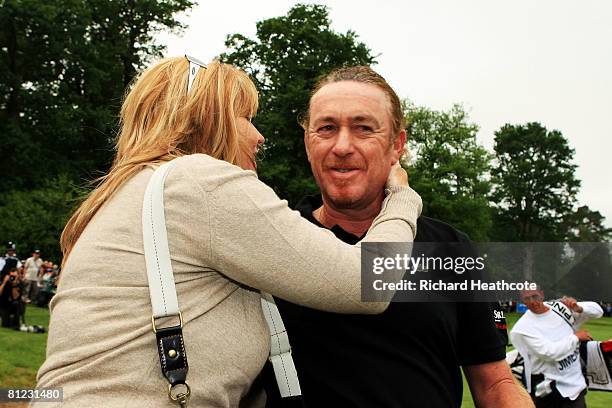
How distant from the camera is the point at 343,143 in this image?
9.68 feet

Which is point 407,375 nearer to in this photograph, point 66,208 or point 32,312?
point 32,312

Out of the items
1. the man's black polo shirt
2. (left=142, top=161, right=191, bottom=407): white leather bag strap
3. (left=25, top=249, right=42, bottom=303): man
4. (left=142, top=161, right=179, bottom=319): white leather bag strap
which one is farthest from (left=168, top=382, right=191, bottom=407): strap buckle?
(left=25, top=249, right=42, bottom=303): man

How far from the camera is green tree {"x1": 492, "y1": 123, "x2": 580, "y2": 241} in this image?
7312 centimetres

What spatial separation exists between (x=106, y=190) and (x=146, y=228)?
252mm

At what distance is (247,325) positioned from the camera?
2.20 m

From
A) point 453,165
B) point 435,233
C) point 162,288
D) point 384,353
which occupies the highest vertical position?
point 453,165

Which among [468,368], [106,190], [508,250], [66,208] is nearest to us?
[106,190]

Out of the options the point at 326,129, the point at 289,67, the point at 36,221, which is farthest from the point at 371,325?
the point at 289,67

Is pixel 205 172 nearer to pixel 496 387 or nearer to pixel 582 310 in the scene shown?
pixel 496 387

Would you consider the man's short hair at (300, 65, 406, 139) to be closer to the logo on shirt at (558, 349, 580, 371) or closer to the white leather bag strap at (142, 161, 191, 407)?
the white leather bag strap at (142, 161, 191, 407)

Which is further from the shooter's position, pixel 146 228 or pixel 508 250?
pixel 508 250

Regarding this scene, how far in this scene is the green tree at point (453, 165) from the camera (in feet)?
151

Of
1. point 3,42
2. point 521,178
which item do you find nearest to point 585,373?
point 3,42

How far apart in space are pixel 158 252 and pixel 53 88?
123ft
